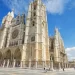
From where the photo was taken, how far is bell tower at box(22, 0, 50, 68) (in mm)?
26978

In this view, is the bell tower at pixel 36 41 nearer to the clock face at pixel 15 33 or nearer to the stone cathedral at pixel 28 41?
the stone cathedral at pixel 28 41

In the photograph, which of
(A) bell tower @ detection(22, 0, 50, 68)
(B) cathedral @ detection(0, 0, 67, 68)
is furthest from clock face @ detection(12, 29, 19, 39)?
(A) bell tower @ detection(22, 0, 50, 68)

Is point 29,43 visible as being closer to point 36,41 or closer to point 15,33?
point 36,41

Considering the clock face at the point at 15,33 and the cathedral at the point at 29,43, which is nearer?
the cathedral at the point at 29,43

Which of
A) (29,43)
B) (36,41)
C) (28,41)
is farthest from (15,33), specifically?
(36,41)

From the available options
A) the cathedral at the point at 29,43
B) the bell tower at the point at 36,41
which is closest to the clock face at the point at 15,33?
the cathedral at the point at 29,43

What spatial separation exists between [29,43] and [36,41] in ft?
8.08

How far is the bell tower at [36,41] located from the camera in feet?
88.5

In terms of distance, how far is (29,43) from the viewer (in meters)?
30.0

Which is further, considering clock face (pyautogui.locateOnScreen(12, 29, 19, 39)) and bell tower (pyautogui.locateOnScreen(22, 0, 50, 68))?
clock face (pyautogui.locateOnScreen(12, 29, 19, 39))

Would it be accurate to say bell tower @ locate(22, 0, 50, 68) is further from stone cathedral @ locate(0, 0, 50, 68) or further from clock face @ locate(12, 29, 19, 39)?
clock face @ locate(12, 29, 19, 39)

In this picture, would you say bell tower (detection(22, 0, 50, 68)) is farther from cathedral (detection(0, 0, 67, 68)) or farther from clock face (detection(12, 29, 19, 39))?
clock face (detection(12, 29, 19, 39))

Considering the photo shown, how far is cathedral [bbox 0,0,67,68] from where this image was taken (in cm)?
2698

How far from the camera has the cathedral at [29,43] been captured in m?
27.0
